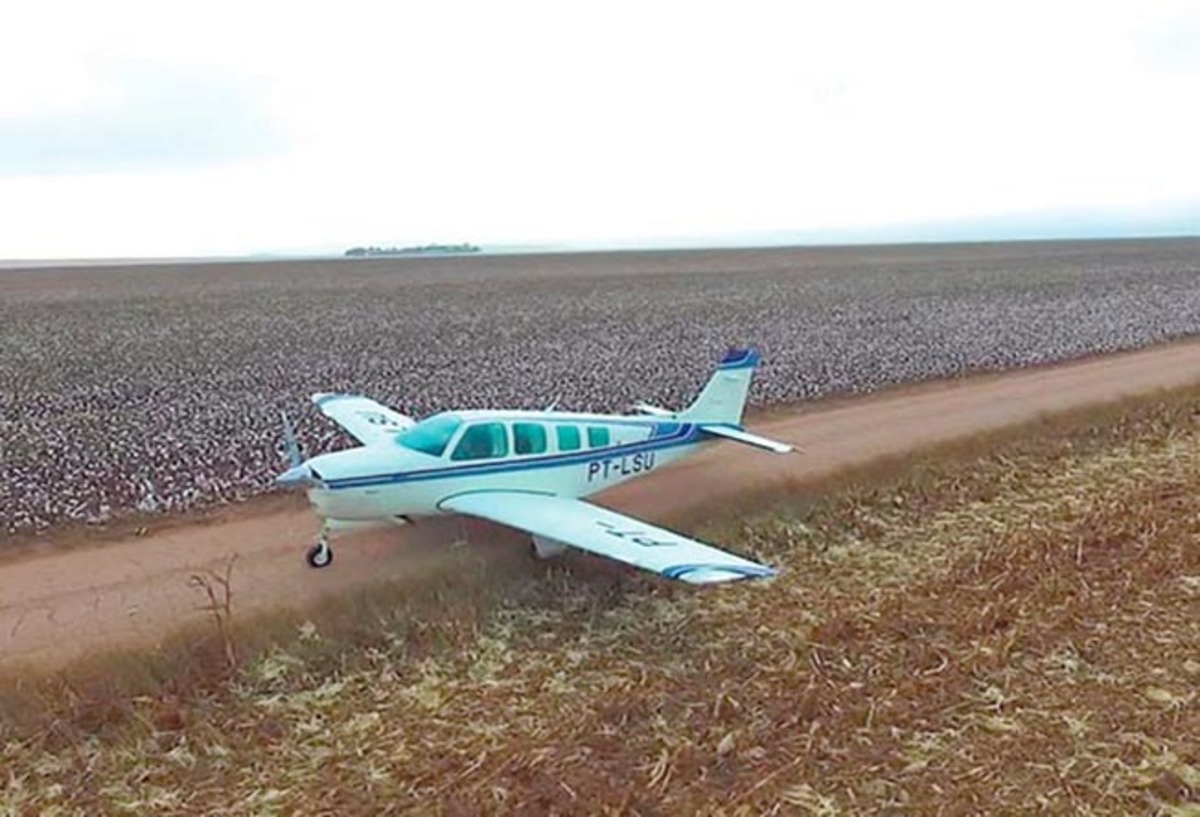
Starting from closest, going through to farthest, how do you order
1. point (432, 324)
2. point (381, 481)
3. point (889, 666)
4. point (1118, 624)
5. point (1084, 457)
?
point (889, 666)
point (1118, 624)
point (381, 481)
point (1084, 457)
point (432, 324)

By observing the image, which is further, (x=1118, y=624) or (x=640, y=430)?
(x=640, y=430)

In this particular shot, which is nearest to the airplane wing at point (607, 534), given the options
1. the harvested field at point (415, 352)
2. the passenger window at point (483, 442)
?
the passenger window at point (483, 442)

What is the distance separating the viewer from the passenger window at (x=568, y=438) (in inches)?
508

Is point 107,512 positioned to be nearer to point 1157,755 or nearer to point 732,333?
point 1157,755

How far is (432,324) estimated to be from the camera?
43875 mm

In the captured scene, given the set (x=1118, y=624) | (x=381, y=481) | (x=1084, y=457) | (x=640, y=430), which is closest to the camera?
(x=1118, y=624)

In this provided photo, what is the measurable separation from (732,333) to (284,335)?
62.7ft

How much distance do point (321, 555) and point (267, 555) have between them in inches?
36.8

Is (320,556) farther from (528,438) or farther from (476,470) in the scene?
(528,438)

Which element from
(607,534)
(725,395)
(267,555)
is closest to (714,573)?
(607,534)

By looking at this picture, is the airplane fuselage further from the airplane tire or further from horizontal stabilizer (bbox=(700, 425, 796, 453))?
horizontal stabilizer (bbox=(700, 425, 796, 453))

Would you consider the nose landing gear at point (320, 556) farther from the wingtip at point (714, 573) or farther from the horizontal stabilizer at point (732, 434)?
the horizontal stabilizer at point (732, 434)

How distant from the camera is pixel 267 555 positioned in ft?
41.0

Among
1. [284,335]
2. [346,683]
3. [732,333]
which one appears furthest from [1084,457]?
[284,335]
